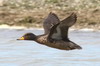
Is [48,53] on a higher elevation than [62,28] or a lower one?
lower

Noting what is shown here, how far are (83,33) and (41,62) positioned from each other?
3424mm

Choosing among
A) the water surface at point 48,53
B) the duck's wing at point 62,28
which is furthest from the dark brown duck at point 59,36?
the water surface at point 48,53

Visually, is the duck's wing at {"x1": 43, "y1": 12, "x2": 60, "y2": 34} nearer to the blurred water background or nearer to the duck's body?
the duck's body

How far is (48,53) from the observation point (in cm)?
1423

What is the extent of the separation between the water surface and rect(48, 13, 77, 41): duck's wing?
8.97 feet

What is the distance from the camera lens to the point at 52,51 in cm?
1452

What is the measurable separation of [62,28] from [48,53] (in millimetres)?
4111

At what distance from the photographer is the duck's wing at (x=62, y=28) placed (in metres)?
9.98

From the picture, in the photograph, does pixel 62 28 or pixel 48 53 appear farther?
pixel 48 53

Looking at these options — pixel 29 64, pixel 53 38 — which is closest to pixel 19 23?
pixel 29 64

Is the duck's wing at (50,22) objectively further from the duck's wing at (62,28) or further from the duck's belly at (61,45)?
the duck's belly at (61,45)

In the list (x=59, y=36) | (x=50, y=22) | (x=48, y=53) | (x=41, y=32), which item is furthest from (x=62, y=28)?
(x=41, y=32)

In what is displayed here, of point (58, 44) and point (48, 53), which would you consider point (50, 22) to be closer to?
point (58, 44)

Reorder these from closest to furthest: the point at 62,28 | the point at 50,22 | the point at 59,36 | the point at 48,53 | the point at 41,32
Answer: the point at 62,28, the point at 59,36, the point at 50,22, the point at 48,53, the point at 41,32
